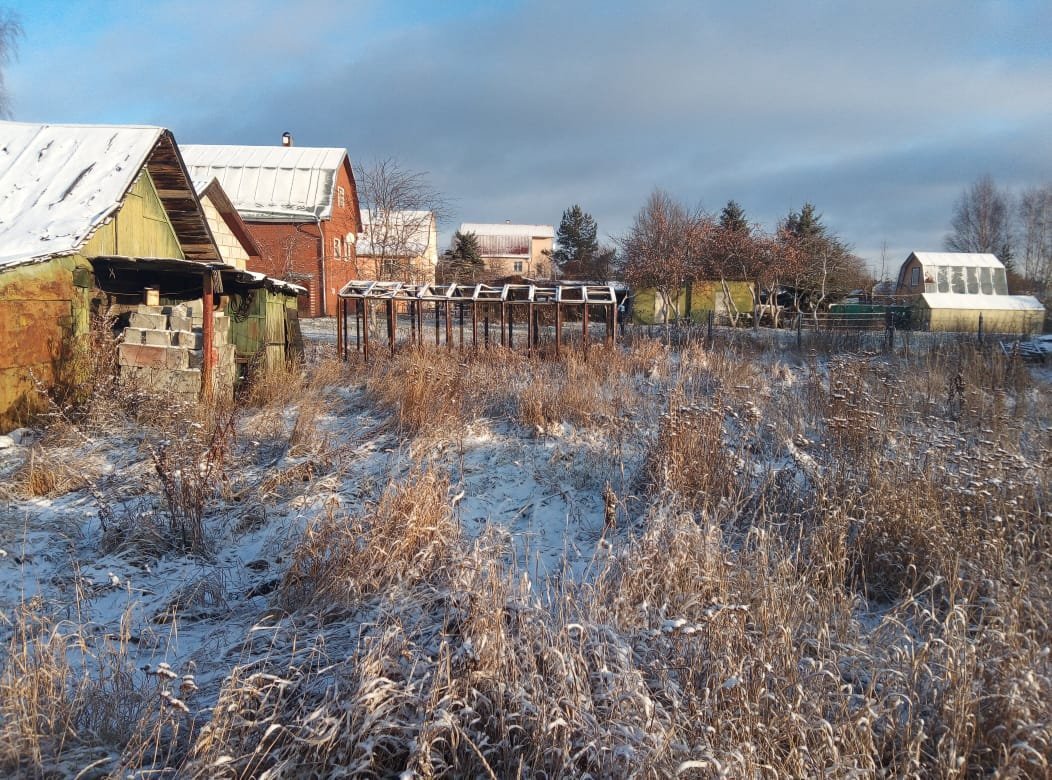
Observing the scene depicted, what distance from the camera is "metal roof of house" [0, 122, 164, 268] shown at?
888cm

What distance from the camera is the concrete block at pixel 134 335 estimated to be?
386 inches

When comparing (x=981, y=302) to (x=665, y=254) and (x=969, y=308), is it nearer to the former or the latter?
(x=969, y=308)

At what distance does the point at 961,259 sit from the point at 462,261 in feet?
92.8

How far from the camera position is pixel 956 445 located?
5.90m

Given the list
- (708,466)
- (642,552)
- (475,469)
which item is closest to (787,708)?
(642,552)

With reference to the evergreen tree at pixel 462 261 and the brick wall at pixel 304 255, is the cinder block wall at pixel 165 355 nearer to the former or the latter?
the brick wall at pixel 304 255

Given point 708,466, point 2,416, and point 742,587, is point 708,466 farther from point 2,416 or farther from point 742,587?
point 2,416

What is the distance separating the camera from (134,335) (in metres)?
9.88

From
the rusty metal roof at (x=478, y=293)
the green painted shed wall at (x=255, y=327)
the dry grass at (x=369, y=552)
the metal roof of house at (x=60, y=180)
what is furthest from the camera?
the rusty metal roof at (x=478, y=293)

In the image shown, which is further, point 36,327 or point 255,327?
point 255,327

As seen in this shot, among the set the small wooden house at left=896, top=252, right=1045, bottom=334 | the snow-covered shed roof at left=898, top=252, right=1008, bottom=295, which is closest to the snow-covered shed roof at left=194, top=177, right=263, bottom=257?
the small wooden house at left=896, top=252, right=1045, bottom=334


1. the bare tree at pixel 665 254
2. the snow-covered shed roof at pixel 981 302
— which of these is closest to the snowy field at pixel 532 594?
the bare tree at pixel 665 254

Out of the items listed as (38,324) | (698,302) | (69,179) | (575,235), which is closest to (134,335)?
(38,324)

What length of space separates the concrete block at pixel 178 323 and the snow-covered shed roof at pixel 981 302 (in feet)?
116
